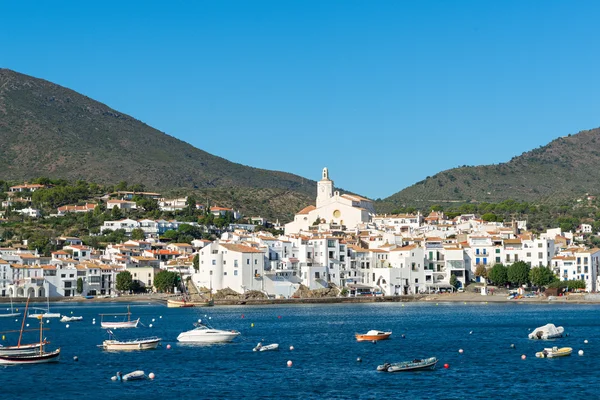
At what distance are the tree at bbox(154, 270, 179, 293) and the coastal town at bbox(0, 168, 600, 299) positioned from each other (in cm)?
188

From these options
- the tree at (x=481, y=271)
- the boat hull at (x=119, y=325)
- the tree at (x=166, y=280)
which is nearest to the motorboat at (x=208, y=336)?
the boat hull at (x=119, y=325)

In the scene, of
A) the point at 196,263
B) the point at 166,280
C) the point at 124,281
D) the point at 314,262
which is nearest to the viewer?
the point at 314,262

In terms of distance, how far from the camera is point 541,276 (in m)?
98.2

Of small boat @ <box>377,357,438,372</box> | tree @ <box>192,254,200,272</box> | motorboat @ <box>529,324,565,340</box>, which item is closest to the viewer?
small boat @ <box>377,357,438,372</box>

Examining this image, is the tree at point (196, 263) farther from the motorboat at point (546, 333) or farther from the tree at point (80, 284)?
the motorboat at point (546, 333)

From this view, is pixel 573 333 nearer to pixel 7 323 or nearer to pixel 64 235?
pixel 7 323

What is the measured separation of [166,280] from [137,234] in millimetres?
28702

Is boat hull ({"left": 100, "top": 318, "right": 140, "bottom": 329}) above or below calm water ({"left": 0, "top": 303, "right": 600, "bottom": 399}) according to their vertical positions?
above

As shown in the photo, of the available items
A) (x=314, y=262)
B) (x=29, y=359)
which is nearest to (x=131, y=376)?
(x=29, y=359)

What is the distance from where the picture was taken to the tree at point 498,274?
101 meters

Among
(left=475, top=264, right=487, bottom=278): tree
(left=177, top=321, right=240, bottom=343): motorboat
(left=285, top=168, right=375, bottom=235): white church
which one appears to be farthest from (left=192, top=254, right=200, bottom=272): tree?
(left=177, top=321, right=240, bottom=343): motorboat

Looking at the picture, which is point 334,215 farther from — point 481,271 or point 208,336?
point 208,336

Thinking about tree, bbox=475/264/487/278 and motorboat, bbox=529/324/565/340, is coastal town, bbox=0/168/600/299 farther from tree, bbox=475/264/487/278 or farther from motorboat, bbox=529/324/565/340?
motorboat, bbox=529/324/565/340

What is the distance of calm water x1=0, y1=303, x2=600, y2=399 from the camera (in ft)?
120
